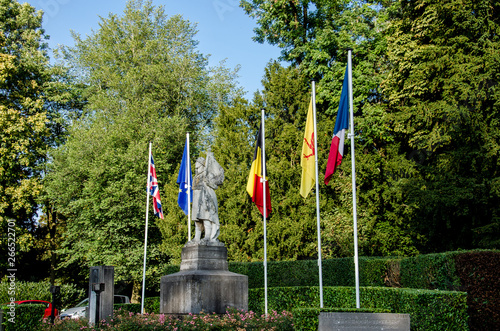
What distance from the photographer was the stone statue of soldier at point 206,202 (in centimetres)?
1530

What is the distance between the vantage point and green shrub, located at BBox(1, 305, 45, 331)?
15.2 metres

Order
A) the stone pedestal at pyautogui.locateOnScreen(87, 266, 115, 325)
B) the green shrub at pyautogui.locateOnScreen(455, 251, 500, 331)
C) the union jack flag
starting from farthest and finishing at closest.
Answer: the union jack flag, the stone pedestal at pyautogui.locateOnScreen(87, 266, 115, 325), the green shrub at pyautogui.locateOnScreen(455, 251, 500, 331)

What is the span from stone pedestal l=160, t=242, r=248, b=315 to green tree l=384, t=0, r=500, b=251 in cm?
874

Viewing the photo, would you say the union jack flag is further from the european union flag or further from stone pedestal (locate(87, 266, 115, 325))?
stone pedestal (locate(87, 266, 115, 325))

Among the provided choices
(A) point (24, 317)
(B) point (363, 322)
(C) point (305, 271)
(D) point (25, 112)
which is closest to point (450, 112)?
(C) point (305, 271)

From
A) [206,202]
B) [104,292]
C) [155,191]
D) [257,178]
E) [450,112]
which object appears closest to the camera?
[104,292]

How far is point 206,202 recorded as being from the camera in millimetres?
15430

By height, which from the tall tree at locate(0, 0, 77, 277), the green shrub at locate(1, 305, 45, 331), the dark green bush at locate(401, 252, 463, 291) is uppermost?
the tall tree at locate(0, 0, 77, 277)

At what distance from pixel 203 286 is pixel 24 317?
19.4 ft

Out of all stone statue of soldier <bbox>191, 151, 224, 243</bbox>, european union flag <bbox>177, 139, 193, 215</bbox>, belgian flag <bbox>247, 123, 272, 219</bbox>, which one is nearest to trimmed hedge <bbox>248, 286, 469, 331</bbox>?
belgian flag <bbox>247, 123, 272, 219</bbox>

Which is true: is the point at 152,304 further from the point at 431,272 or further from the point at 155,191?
the point at 431,272

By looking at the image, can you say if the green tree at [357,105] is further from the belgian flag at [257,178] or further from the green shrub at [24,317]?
the green shrub at [24,317]

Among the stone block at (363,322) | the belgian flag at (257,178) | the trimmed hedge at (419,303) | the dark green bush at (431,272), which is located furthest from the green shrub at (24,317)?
the dark green bush at (431,272)

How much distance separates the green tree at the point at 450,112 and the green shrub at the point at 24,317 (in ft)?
45.7
